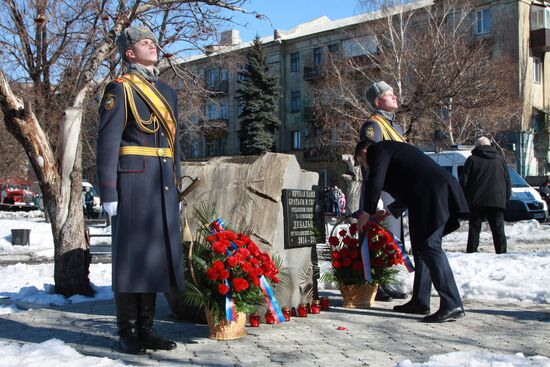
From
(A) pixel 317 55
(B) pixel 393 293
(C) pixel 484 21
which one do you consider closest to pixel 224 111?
(A) pixel 317 55

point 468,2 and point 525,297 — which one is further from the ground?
point 468,2

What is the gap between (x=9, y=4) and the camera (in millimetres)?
10391

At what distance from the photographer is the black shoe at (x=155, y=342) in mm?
4902

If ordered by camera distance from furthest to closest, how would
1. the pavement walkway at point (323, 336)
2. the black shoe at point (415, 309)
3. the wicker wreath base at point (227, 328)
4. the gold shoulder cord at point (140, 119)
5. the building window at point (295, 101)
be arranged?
the building window at point (295, 101)
the black shoe at point (415, 309)
the wicker wreath base at point (227, 328)
the gold shoulder cord at point (140, 119)
the pavement walkway at point (323, 336)

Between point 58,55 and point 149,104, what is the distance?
10.4 meters

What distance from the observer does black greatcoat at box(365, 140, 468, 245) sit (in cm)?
581

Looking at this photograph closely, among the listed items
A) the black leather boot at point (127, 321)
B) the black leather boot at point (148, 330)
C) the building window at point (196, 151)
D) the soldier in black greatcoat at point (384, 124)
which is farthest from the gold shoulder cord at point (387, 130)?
the building window at point (196, 151)

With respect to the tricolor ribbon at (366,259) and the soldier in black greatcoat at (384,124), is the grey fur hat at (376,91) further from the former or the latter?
the tricolor ribbon at (366,259)

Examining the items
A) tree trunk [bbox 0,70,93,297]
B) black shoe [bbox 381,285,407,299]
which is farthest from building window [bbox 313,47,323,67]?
black shoe [bbox 381,285,407,299]

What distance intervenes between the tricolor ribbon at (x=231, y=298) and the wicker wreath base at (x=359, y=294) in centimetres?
117

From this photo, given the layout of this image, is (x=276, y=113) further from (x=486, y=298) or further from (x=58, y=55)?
(x=486, y=298)

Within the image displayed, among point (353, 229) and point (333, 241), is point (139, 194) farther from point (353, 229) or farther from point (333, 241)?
point (353, 229)

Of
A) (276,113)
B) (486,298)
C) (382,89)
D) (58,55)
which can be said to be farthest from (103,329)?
(276,113)

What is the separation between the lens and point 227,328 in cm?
527
